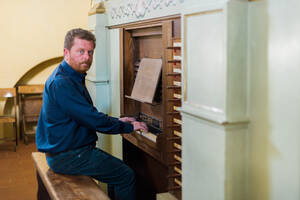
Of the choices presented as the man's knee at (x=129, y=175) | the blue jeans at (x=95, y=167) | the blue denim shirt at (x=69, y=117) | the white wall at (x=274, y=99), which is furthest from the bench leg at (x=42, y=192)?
the white wall at (x=274, y=99)

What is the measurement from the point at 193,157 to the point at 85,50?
4.38 feet

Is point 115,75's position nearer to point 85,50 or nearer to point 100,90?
point 100,90

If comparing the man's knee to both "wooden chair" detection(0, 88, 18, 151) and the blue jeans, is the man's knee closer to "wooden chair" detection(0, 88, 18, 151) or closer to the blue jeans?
the blue jeans

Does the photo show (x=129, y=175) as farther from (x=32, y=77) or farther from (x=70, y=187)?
(x=32, y=77)

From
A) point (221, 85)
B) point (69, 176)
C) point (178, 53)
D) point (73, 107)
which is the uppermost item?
point (178, 53)

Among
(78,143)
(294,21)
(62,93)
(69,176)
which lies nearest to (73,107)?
(62,93)

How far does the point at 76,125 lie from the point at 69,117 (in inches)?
3.5

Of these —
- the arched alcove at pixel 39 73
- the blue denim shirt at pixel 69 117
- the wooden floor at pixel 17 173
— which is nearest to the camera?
the blue denim shirt at pixel 69 117

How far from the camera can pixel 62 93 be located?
9.50ft

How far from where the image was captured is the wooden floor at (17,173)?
4.62 metres

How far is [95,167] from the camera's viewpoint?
10.1ft

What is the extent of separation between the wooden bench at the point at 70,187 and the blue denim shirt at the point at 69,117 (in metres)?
0.22

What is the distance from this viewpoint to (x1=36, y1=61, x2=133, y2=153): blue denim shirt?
2.90m

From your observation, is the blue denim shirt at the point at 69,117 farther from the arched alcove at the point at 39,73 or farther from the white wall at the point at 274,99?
the arched alcove at the point at 39,73
